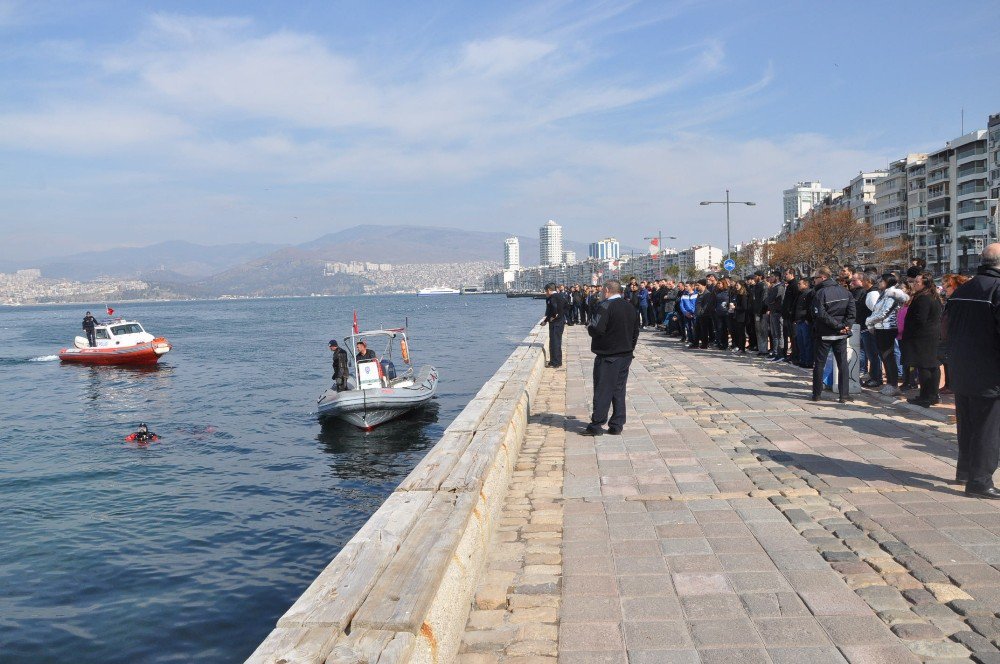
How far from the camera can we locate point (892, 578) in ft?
12.7

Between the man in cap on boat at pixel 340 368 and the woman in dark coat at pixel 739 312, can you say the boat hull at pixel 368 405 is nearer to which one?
the man in cap on boat at pixel 340 368

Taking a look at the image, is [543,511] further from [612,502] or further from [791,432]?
[791,432]

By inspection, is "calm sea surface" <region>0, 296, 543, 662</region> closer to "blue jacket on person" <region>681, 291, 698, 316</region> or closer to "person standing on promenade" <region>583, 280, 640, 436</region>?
"person standing on promenade" <region>583, 280, 640, 436</region>

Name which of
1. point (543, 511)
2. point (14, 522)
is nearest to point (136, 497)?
point (14, 522)

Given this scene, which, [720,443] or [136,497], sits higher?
[720,443]

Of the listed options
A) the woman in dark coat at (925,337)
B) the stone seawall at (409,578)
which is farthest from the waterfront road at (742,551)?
the woman in dark coat at (925,337)

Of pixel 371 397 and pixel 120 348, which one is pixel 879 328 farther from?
pixel 120 348

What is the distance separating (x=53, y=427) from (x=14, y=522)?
9399mm

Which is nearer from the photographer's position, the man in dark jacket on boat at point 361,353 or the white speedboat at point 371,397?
the white speedboat at point 371,397

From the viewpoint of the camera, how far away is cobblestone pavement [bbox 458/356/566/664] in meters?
3.26

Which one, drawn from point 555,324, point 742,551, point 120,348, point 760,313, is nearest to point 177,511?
point 555,324

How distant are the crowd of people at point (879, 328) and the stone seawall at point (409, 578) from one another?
326 centimetres

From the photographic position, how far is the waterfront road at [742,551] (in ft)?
10.7

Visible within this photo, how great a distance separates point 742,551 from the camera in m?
4.32
